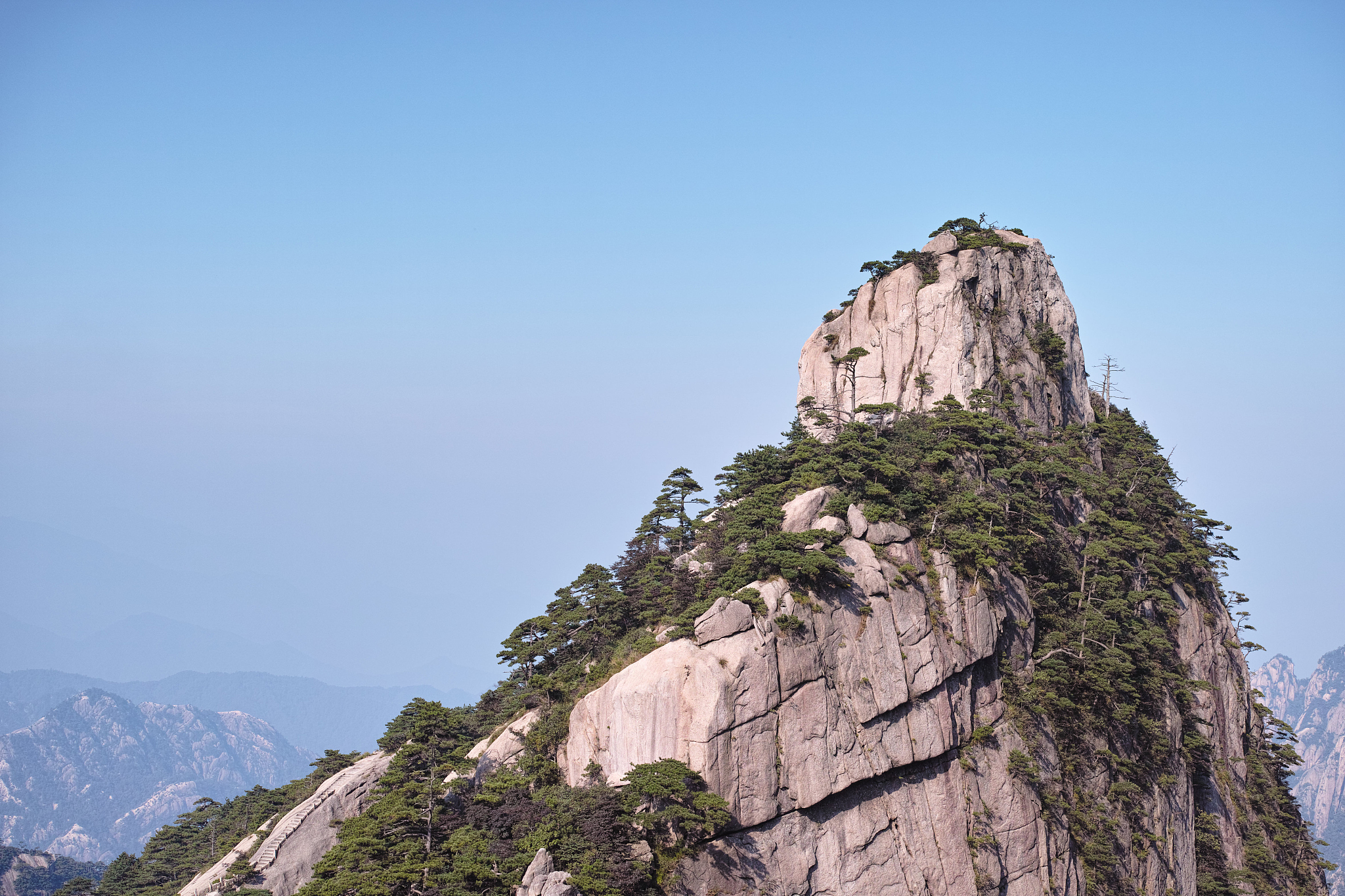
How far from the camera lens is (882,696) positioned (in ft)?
139

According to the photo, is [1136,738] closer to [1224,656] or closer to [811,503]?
[1224,656]

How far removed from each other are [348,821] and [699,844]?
15611 mm

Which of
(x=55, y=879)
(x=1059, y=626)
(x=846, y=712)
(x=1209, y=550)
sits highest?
(x=1209, y=550)

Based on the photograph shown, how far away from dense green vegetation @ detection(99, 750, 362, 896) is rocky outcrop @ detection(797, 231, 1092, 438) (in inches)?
1540

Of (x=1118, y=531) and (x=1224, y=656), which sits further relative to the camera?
(x=1224, y=656)

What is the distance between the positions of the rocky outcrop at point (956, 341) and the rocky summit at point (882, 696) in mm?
220

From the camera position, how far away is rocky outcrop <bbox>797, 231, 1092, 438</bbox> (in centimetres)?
5759

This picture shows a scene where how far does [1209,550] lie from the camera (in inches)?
2598

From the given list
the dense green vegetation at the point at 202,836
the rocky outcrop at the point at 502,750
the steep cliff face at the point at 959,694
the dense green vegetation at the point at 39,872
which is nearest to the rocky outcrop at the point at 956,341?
the steep cliff face at the point at 959,694


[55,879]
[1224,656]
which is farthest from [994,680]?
[55,879]

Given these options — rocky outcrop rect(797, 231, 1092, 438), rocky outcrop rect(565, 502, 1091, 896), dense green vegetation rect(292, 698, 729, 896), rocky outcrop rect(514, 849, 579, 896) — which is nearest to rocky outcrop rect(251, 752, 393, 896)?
dense green vegetation rect(292, 698, 729, 896)

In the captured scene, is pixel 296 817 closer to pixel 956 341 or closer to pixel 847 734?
pixel 847 734

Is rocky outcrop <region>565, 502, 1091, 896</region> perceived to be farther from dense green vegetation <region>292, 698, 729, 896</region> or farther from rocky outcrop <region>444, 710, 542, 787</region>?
rocky outcrop <region>444, 710, 542, 787</region>

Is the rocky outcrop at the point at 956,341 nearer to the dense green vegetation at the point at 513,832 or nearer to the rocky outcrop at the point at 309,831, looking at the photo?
the dense green vegetation at the point at 513,832
